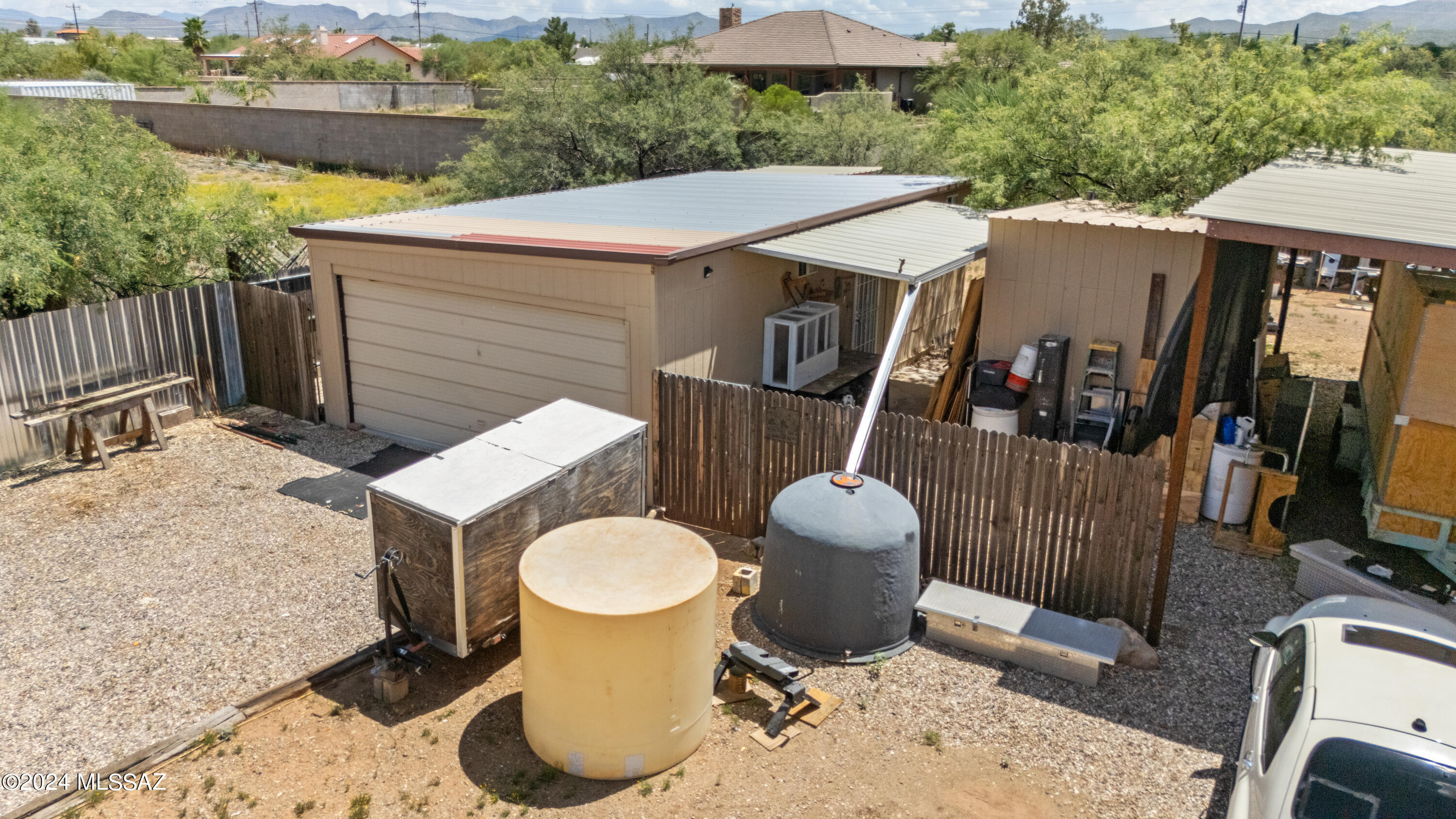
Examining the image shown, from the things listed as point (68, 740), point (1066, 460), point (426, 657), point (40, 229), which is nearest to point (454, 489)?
point (426, 657)

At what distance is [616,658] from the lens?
18.3ft

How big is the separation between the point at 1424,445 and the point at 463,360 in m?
9.83

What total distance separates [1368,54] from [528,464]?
46.3 feet

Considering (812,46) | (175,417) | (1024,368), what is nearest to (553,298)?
(1024,368)

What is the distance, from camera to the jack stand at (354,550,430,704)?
21.6ft

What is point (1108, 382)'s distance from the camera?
10.7 meters

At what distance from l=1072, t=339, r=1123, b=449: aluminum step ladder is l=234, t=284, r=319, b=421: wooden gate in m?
9.91

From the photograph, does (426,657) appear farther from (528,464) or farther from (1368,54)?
(1368,54)

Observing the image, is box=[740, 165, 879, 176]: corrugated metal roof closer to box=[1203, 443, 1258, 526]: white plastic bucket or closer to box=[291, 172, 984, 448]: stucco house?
box=[291, 172, 984, 448]: stucco house

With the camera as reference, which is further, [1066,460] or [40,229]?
[40,229]

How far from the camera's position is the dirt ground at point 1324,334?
15266mm

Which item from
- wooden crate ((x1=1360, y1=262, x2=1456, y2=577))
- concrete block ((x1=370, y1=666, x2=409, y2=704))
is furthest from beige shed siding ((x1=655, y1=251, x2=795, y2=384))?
wooden crate ((x1=1360, y1=262, x2=1456, y2=577))

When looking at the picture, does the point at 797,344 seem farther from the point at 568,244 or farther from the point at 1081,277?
the point at 1081,277

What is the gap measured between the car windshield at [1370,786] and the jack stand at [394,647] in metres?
5.44
